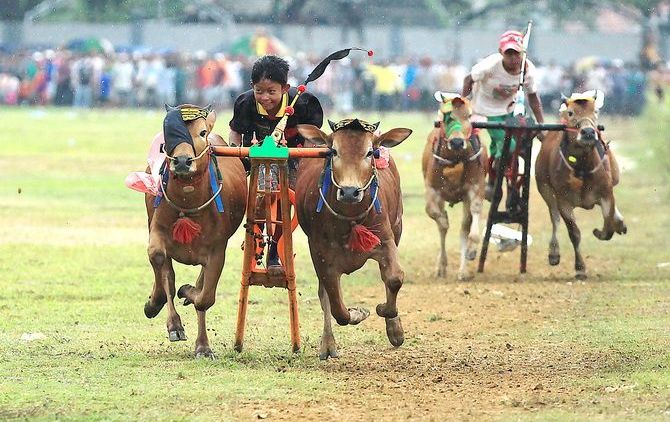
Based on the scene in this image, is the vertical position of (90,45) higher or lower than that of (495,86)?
higher

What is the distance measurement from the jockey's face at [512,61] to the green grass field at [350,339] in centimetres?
212

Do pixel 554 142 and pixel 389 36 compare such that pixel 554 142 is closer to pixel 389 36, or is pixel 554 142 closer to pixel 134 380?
pixel 134 380

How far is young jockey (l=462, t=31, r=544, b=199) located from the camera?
15461 millimetres

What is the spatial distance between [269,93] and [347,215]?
1.24 m

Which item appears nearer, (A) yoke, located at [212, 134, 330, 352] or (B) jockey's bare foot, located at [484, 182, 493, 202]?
(A) yoke, located at [212, 134, 330, 352]

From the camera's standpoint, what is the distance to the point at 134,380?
9.38 metres

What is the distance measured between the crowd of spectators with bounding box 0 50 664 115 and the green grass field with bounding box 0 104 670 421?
32.1 metres

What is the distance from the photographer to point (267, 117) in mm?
10898

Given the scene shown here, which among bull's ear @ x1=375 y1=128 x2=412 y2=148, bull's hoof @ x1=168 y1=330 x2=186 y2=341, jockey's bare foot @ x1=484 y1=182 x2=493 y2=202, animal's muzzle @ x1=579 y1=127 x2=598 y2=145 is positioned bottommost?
bull's hoof @ x1=168 y1=330 x2=186 y2=341

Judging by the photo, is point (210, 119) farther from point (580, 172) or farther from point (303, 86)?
point (580, 172)

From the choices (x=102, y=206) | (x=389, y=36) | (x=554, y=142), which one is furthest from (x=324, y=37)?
(x=554, y=142)

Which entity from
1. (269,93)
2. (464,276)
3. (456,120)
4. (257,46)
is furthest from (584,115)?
(257,46)

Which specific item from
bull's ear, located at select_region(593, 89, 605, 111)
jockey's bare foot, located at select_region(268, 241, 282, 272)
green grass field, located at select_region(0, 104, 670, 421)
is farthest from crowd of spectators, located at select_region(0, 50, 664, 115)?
jockey's bare foot, located at select_region(268, 241, 282, 272)

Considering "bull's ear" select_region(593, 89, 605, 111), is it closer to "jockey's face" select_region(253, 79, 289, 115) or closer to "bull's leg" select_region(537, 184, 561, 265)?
"bull's leg" select_region(537, 184, 561, 265)
